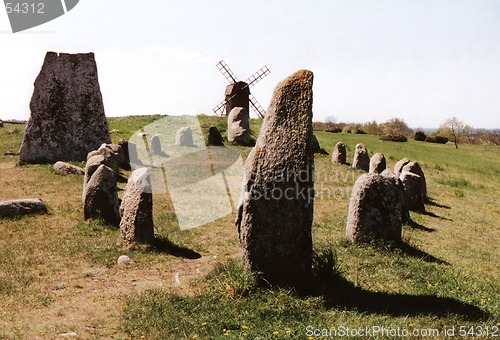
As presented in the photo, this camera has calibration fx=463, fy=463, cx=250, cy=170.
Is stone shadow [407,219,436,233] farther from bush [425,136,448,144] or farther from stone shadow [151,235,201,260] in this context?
bush [425,136,448,144]

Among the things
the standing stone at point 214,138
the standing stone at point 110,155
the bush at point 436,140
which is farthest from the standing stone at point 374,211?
the bush at point 436,140

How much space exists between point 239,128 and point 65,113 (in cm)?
1313

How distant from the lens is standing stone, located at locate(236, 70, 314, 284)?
9.15 meters

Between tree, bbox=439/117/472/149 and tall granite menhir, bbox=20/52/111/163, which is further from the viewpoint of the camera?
tree, bbox=439/117/472/149

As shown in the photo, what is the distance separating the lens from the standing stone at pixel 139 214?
40.2 feet

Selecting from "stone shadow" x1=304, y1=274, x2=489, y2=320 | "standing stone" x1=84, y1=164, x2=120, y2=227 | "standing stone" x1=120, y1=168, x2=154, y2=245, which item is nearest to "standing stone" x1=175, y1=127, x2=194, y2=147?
"standing stone" x1=84, y1=164, x2=120, y2=227

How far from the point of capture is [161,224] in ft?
49.1

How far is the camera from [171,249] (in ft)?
41.0

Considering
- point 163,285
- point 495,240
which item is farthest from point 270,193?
point 495,240

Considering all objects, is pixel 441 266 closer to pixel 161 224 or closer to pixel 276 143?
Result: pixel 276 143

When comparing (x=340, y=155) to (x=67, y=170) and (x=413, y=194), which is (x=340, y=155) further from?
(x=67, y=170)

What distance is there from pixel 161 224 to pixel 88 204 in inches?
92.4

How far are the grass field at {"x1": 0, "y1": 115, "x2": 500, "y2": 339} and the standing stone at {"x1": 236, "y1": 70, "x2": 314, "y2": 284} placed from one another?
19.9 inches

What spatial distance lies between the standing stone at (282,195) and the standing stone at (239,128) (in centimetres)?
2407
